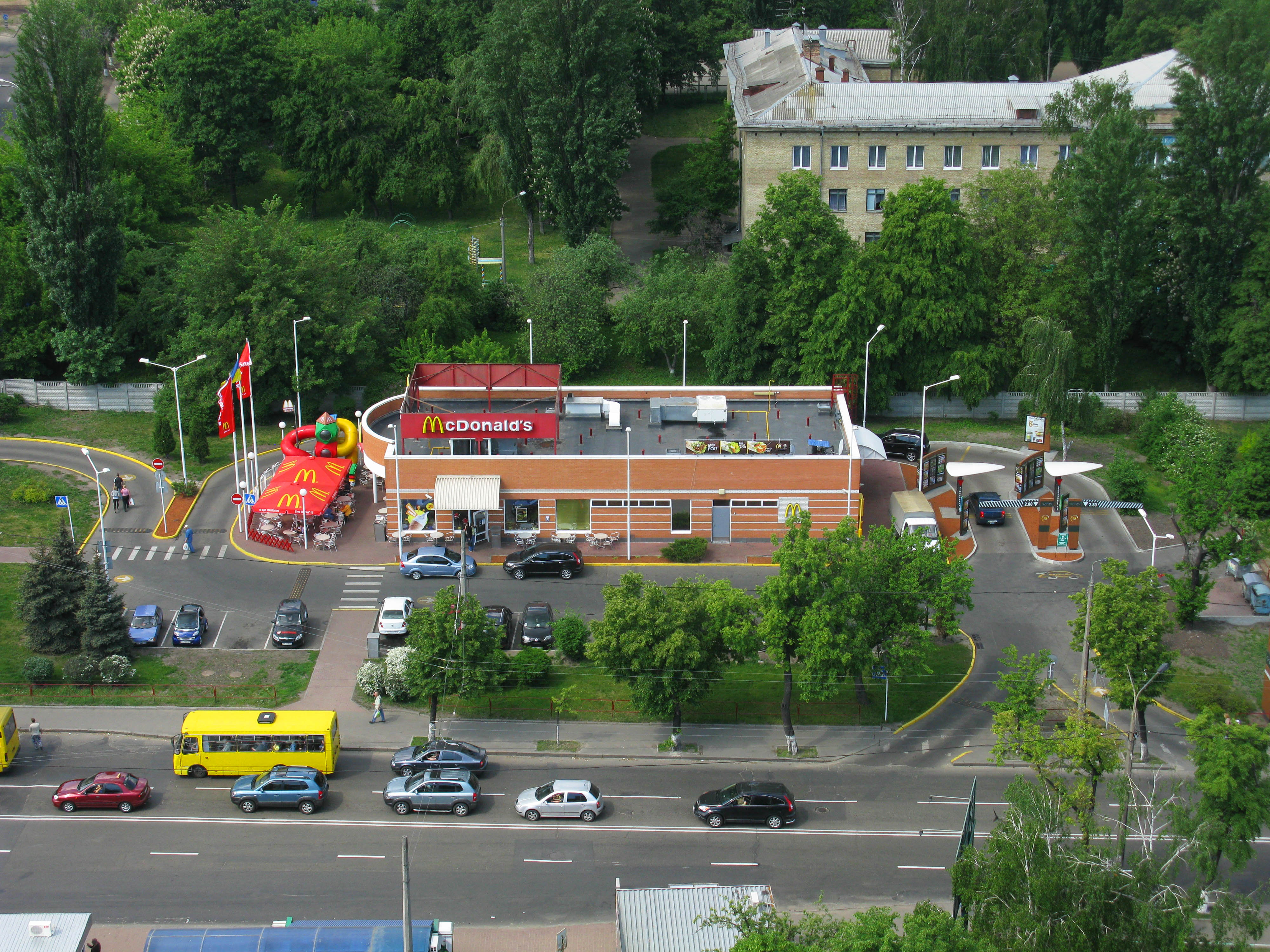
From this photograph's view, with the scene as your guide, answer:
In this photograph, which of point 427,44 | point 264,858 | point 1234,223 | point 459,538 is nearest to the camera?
point 264,858

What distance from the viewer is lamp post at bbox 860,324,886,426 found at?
7419 cm

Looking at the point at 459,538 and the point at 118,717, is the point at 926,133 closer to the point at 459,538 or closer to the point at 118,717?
the point at 459,538

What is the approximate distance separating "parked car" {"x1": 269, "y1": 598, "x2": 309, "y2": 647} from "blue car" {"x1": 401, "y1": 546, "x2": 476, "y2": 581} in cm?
602

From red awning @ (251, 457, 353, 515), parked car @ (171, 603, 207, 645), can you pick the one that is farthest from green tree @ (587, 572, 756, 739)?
red awning @ (251, 457, 353, 515)

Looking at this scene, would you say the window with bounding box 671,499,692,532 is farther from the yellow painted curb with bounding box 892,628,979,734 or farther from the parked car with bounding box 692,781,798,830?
the parked car with bounding box 692,781,798,830

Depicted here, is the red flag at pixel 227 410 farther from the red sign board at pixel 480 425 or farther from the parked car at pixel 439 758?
the parked car at pixel 439 758

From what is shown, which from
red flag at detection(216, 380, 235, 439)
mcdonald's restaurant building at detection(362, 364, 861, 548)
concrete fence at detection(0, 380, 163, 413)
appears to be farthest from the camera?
concrete fence at detection(0, 380, 163, 413)

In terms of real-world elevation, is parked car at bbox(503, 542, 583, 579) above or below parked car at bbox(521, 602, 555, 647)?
above

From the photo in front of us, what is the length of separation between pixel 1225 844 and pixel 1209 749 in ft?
8.88

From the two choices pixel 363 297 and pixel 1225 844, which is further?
pixel 363 297

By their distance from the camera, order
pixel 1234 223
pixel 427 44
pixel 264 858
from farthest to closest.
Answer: pixel 427 44 → pixel 1234 223 → pixel 264 858

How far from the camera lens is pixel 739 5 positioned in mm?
117562

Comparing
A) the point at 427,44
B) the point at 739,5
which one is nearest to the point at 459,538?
the point at 427,44

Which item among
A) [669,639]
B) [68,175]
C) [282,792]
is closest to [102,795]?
[282,792]
